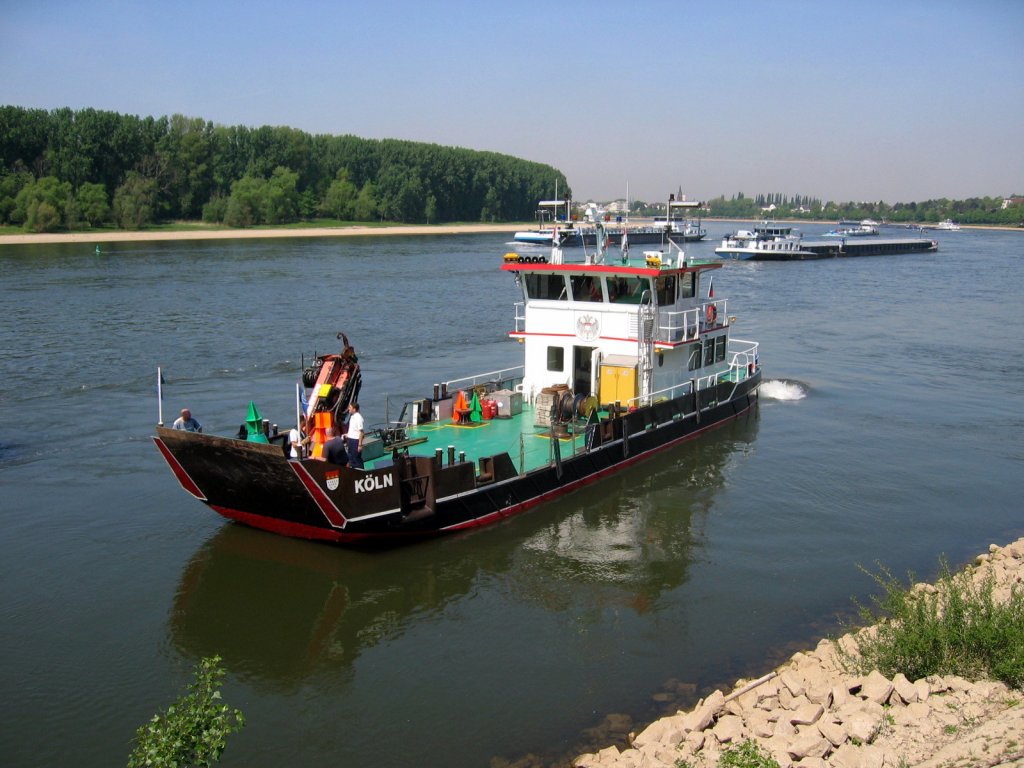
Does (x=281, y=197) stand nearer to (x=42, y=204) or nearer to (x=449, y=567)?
(x=42, y=204)

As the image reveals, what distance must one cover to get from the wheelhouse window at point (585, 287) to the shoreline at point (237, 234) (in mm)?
43505

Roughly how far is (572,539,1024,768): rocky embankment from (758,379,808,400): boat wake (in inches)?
705

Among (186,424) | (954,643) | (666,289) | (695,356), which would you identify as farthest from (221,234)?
(954,643)

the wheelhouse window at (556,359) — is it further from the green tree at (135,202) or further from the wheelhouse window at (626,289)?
the green tree at (135,202)

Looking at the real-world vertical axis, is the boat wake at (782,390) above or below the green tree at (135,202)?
below

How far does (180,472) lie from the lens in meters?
14.4

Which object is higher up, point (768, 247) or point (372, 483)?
point (768, 247)

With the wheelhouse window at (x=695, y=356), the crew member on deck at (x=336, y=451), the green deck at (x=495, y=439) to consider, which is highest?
the wheelhouse window at (x=695, y=356)

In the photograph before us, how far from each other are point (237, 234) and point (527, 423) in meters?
85.2

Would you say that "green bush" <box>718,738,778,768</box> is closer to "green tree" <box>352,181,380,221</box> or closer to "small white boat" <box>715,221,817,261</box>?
"small white boat" <box>715,221,817,261</box>

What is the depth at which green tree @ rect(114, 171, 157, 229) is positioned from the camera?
90625 millimetres

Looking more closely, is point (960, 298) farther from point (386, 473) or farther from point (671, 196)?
point (386, 473)

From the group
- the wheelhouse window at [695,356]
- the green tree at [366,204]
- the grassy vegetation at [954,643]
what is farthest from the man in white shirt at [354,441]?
the green tree at [366,204]

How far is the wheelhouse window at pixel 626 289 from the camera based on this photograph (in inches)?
772
